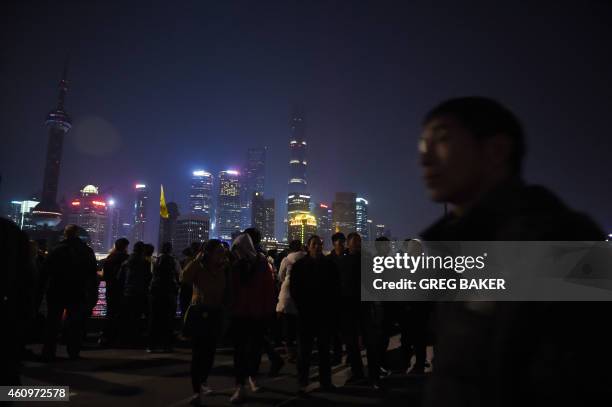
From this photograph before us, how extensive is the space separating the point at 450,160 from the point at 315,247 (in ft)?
18.5

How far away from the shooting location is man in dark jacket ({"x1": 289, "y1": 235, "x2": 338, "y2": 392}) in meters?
6.18

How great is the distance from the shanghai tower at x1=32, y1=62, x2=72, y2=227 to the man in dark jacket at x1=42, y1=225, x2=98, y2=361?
599 feet

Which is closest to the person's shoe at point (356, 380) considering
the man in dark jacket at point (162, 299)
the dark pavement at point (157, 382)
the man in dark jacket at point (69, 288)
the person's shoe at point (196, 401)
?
the dark pavement at point (157, 382)

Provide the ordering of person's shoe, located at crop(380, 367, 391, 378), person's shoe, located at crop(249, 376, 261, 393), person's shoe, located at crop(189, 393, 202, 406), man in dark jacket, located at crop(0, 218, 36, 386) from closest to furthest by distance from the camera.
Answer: man in dark jacket, located at crop(0, 218, 36, 386) → person's shoe, located at crop(189, 393, 202, 406) → person's shoe, located at crop(249, 376, 261, 393) → person's shoe, located at crop(380, 367, 391, 378)

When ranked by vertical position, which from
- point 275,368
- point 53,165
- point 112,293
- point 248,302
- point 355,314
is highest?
point 53,165

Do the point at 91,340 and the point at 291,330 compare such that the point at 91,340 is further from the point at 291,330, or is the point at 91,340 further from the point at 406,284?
the point at 406,284

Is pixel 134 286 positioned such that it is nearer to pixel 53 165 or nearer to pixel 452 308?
pixel 452 308

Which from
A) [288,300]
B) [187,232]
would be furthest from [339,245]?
[187,232]

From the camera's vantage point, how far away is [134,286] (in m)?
9.68

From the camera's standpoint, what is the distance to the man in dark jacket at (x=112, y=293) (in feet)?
32.7

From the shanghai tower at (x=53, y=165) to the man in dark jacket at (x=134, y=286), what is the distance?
181 m

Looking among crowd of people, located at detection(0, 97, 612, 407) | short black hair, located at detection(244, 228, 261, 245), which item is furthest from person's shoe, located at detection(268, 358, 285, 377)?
short black hair, located at detection(244, 228, 261, 245)

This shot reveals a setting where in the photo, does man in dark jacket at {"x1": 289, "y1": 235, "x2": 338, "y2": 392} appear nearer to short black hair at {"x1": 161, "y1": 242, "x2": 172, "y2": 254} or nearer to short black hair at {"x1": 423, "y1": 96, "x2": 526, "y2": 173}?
short black hair at {"x1": 161, "y1": 242, "x2": 172, "y2": 254}

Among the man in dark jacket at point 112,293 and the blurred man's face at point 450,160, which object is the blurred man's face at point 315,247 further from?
the man in dark jacket at point 112,293
